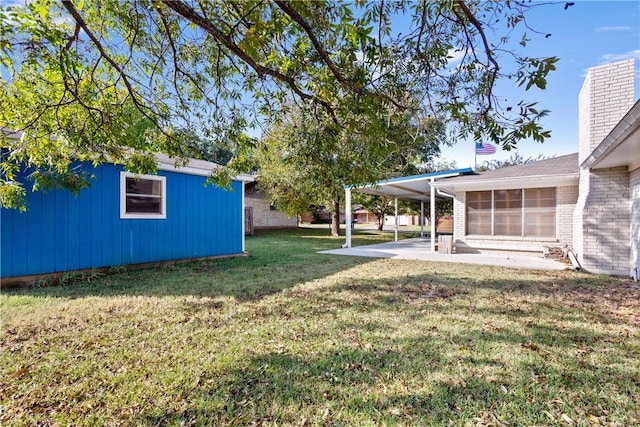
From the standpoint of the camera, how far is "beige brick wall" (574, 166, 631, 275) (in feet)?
22.5

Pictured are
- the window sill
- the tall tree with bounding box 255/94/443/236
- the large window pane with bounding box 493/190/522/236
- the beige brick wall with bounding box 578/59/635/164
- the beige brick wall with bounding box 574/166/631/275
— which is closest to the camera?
the tall tree with bounding box 255/94/443/236

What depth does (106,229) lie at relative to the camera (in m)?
7.07

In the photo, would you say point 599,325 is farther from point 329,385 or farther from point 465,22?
point 465,22

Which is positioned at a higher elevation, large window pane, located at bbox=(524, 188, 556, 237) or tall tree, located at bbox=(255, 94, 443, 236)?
tall tree, located at bbox=(255, 94, 443, 236)

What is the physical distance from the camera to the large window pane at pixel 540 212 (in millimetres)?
Result: 9943

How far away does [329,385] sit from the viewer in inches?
102

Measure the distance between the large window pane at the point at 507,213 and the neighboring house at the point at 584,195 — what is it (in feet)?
0.09

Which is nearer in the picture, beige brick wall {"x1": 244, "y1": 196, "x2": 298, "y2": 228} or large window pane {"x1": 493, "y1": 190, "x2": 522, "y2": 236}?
large window pane {"x1": 493, "y1": 190, "x2": 522, "y2": 236}

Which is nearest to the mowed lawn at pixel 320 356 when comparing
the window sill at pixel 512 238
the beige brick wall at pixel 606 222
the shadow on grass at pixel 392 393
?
the shadow on grass at pixel 392 393

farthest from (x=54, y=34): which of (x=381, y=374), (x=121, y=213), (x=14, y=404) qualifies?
(x=121, y=213)

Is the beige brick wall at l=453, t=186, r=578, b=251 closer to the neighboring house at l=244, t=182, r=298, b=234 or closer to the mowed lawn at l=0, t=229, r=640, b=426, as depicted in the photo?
the mowed lawn at l=0, t=229, r=640, b=426

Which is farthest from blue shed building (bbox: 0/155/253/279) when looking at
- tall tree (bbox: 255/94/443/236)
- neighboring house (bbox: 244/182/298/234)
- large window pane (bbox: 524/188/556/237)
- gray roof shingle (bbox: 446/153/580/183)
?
neighboring house (bbox: 244/182/298/234)

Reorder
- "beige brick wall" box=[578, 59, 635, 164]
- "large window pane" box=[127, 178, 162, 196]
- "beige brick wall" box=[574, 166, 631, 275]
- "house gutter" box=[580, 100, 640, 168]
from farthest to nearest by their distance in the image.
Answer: "large window pane" box=[127, 178, 162, 196], "beige brick wall" box=[574, 166, 631, 275], "beige brick wall" box=[578, 59, 635, 164], "house gutter" box=[580, 100, 640, 168]

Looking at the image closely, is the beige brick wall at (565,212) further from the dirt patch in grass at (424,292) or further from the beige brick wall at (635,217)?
the dirt patch in grass at (424,292)
